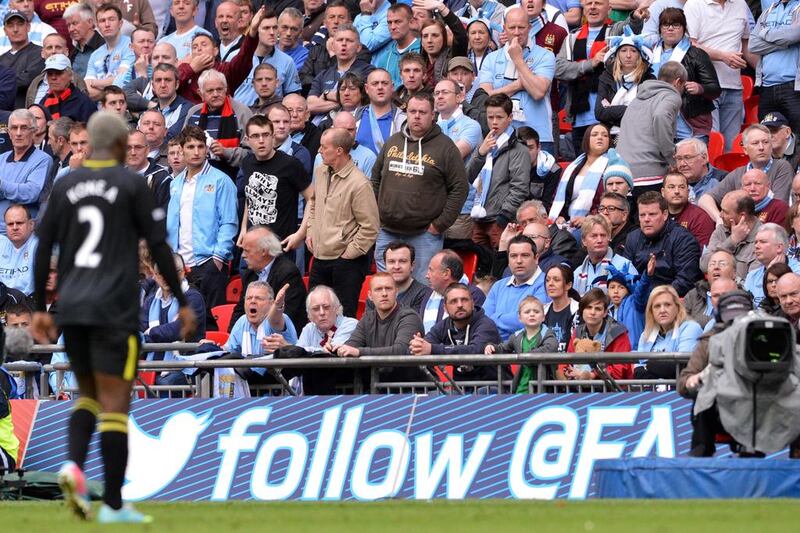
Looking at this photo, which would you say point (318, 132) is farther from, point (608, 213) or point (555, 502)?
point (555, 502)

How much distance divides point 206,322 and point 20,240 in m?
2.83

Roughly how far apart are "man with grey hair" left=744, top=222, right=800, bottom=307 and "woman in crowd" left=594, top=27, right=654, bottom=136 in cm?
329

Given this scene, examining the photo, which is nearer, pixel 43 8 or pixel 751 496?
pixel 751 496

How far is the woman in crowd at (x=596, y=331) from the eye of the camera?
46.4 ft

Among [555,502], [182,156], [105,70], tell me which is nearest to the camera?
[555,502]

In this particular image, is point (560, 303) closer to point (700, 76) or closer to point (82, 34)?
point (700, 76)

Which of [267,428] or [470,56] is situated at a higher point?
[470,56]

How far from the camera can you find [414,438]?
1391 centimetres

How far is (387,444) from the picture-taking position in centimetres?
1398

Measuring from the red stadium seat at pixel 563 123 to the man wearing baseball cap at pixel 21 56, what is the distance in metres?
6.98

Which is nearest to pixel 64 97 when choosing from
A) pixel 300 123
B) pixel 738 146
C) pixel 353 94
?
pixel 300 123

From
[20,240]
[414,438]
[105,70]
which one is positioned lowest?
[414,438]

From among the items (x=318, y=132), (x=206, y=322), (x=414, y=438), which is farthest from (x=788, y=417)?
(x=318, y=132)

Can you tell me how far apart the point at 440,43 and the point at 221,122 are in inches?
106
